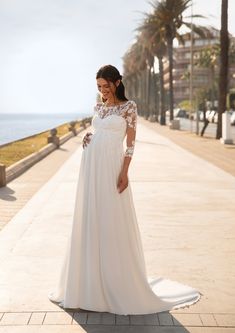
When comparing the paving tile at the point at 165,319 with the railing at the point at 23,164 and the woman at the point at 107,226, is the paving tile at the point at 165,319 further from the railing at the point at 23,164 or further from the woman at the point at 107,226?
the railing at the point at 23,164

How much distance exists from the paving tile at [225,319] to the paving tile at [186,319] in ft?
0.52

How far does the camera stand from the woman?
4.43 m

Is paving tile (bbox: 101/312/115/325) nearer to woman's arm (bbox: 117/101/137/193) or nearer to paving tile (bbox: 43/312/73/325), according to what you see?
paving tile (bbox: 43/312/73/325)

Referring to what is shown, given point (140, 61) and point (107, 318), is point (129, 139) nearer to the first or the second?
point (107, 318)

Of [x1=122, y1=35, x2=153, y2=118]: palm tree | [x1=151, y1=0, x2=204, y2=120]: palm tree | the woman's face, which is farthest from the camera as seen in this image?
[x1=122, y1=35, x2=153, y2=118]: palm tree

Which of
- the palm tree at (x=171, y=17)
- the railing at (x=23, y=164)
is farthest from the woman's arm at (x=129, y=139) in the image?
the palm tree at (x=171, y=17)

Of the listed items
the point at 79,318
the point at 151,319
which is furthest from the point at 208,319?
the point at 79,318

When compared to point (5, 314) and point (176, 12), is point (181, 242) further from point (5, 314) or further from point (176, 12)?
point (176, 12)

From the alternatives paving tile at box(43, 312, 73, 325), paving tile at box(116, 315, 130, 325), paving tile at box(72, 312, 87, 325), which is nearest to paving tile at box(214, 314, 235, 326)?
paving tile at box(116, 315, 130, 325)

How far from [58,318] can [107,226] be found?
0.88 m

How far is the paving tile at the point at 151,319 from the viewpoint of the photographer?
4.32 m

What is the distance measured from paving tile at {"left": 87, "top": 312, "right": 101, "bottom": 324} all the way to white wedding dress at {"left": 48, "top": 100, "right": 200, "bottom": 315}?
2.1 inches

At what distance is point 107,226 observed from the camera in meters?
4.50

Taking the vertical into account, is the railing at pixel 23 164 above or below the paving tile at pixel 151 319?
below
